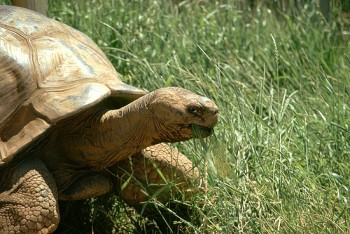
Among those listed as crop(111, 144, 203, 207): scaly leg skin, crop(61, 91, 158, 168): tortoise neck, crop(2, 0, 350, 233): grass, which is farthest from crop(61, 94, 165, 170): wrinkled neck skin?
crop(2, 0, 350, 233): grass

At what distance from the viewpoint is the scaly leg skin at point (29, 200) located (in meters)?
4.40

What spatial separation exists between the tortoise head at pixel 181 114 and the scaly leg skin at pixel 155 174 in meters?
0.33

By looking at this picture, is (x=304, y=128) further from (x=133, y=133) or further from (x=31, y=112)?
(x=31, y=112)

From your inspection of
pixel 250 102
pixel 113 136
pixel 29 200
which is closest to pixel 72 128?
pixel 113 136

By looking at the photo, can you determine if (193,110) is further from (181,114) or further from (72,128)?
(72,128)

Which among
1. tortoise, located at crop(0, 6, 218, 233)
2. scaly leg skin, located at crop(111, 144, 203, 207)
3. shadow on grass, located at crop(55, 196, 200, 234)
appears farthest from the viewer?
shadow on grass, located at crop(55, 196, 200, 234)

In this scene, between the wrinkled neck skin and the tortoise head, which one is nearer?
the tortoise head

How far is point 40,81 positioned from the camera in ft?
15.1

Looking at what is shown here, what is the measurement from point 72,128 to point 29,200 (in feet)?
1.48

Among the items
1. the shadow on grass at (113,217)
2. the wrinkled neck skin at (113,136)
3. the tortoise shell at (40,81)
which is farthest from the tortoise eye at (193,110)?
the shadow on grass at (113,217)

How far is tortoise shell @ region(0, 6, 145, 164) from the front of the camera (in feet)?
14.7

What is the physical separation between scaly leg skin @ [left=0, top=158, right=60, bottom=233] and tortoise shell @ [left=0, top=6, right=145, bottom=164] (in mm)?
115

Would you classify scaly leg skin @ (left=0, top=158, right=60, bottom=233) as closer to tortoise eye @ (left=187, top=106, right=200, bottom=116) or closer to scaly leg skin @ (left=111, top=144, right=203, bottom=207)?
scaly leg skin @ (left=111, top=144, right=203, bottom=207)

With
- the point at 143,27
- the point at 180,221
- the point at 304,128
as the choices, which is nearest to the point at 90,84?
the point at 180,221
